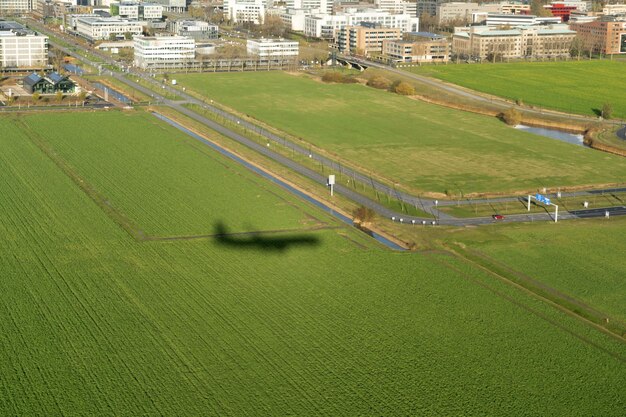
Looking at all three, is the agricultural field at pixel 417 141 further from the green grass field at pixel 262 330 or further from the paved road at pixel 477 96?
the green grass field at pixel 262 330

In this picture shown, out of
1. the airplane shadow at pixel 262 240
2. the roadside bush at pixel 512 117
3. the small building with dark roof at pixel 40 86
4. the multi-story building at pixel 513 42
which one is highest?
the multi-story building at pixel 513 42

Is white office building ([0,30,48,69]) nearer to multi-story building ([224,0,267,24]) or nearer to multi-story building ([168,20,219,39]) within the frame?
multi-story building ([168,20,219,39])

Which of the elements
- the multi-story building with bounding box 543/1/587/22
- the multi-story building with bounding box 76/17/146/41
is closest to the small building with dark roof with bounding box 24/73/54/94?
the multi-story building with bounding box 76/17/146/41

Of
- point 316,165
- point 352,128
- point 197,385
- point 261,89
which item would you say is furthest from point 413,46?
point 197,385

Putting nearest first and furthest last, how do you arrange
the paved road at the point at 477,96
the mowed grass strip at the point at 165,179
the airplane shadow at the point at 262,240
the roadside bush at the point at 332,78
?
the airplane shadow at the point at 262,240
the mowed grass strip at the point at 165,179
the paved road at the point at 477,96
the roadside bush at the point at 332,78

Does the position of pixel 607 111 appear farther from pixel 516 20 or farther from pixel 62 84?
pixel 516 20

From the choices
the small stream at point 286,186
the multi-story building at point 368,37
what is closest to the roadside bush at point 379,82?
the small stream at point 286,186

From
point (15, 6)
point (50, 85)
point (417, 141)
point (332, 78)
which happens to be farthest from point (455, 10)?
point (417, 141)
